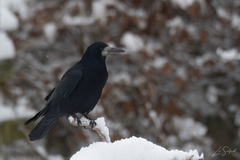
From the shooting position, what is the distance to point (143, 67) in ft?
18.2

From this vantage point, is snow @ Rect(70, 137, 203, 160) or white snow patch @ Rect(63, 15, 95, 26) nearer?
snow @ Rect(70, 137, 203, 160)

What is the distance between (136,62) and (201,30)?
1.27 m

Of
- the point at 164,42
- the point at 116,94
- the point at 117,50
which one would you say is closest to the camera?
the point at 117,50

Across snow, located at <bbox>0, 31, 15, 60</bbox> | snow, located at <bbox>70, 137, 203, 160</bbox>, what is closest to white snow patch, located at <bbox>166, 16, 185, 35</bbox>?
snow, located at <bbox>0, 31, 15, 60</bbox>

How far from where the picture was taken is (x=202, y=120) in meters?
6.07

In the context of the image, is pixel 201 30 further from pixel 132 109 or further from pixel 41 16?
pixel 41 16

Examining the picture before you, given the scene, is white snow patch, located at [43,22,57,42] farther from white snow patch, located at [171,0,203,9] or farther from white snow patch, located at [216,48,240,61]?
white snow patch, located at [216,48,240,61]

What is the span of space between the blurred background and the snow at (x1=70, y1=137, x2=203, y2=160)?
3.73 meters

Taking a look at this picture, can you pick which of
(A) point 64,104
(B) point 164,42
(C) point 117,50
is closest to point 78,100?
(A) point 64,104

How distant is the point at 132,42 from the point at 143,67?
0.60 m

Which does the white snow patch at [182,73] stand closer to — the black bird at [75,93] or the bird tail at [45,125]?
the black bird at [75,93]

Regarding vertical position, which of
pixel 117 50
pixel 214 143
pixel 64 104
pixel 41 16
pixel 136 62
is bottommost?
pixel 64 104

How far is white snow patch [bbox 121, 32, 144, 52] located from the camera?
5.15 meters

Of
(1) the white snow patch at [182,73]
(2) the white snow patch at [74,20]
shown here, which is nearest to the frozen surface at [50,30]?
(2) the white snow patch at [74,20]
